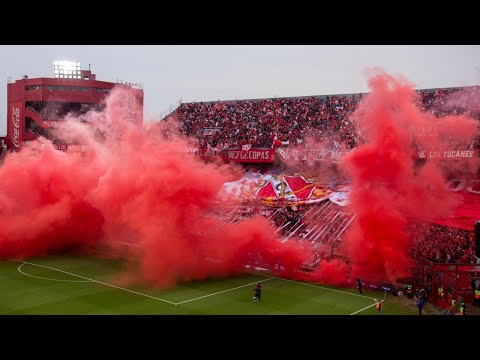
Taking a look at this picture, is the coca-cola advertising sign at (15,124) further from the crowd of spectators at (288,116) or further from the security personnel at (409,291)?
the security personnel at (409,291)

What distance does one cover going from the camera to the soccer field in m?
20.6

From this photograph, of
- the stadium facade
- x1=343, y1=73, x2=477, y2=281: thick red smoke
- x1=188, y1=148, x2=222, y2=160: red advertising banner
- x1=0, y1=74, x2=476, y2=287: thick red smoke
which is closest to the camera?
x1=343, y1=73, x2=477, y2=281: thick red smoke

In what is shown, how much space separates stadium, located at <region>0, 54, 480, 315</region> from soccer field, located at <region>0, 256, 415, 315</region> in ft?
0.33

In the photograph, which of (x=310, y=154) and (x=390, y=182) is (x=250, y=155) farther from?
(x=390, y=182)

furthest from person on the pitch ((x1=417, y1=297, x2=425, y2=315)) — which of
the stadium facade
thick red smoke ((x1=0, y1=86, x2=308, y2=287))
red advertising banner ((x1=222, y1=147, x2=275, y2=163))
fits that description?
the stadium facade

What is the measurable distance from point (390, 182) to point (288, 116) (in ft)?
64.3

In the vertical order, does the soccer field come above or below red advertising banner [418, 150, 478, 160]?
below

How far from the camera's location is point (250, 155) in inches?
1462

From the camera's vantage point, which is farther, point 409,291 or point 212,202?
point 212,202

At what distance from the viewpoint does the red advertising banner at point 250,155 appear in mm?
36422

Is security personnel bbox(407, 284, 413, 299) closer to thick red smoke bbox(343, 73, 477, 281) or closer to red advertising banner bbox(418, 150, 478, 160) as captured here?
thick red smoke bbox(343, 73, 477, 281)

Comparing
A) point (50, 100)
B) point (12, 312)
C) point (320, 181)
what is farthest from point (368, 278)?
point (50, 100)

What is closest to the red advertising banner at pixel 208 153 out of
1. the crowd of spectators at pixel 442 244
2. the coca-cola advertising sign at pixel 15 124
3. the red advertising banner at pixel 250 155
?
the red advertising banner at pixel 250 155

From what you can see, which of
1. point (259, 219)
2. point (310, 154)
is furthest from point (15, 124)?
point (259, 219)
